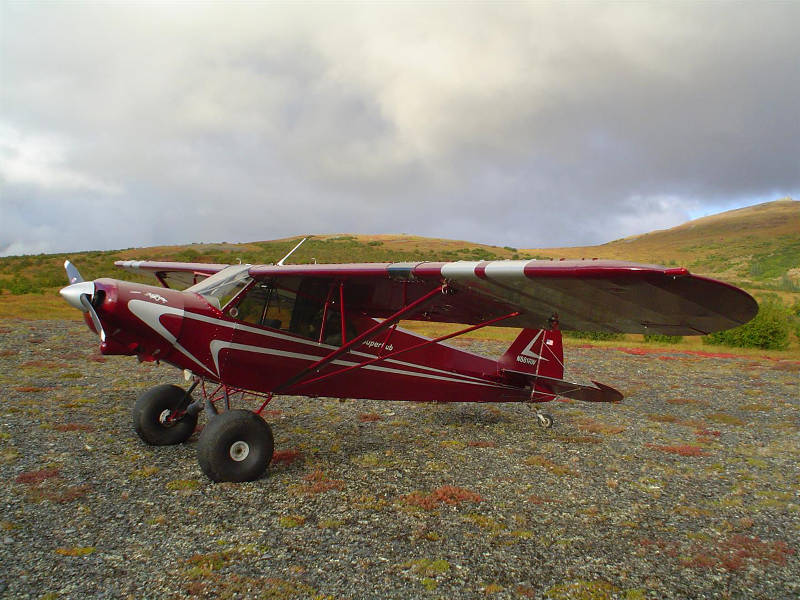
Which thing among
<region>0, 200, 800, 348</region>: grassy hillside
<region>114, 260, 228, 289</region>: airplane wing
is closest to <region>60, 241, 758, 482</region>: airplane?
<region>114, 260, 228, 289</region>: airplane wing

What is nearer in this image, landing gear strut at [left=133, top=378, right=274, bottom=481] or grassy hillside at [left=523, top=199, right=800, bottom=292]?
landing gear strut at [left=133, top=378, right=274, bottom=481]

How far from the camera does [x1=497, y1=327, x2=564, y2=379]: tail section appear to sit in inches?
329

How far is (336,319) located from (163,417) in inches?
109

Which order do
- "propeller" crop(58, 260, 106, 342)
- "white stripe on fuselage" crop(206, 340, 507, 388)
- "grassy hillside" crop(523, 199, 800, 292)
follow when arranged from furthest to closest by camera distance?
"grassy hillside" crop(523, 199, 800, 292) < "white stripe on fuselage" crop(206, 340, 507, 388) < "propeller" crop(58, 260, 106, 342)

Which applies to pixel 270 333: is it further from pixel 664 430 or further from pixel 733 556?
pixel 664 430

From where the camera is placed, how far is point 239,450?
539cm

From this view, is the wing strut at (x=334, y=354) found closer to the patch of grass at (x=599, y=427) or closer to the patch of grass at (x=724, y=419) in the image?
the patch of grass at (x=599, y=427)

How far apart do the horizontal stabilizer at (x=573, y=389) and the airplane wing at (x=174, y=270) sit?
5529 millimetres

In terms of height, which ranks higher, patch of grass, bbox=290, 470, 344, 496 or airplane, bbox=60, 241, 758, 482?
airplane, bbox=60, 241, 758, 482

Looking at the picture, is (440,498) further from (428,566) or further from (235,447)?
(235,447)

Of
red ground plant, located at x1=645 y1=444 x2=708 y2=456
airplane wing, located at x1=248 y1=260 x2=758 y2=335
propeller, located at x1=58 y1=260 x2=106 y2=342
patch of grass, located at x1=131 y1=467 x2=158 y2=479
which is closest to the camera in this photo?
airplane wing, located at x1=248 y1=260 x2=758 y2=335

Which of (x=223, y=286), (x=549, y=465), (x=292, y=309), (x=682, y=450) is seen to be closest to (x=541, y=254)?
(x=682, y=450)

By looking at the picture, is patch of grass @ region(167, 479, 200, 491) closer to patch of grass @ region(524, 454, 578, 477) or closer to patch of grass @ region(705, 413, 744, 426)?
patch of grass @ region(524, 454, 578, 477)

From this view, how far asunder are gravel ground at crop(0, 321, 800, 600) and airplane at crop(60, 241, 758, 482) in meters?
0.73
